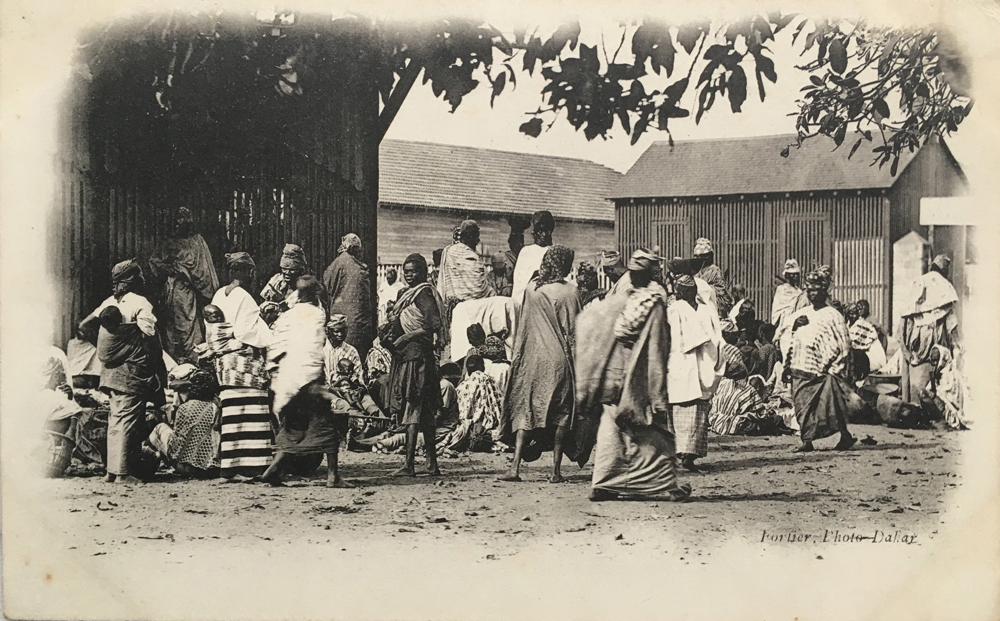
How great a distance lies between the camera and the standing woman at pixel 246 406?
357 inches

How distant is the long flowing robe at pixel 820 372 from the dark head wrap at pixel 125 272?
4407 mm

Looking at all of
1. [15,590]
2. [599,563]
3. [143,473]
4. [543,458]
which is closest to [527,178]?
[543,458]

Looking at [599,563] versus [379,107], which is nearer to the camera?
[599,563]

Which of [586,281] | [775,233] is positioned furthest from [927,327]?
[586,281]

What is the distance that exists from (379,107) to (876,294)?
11.6ft


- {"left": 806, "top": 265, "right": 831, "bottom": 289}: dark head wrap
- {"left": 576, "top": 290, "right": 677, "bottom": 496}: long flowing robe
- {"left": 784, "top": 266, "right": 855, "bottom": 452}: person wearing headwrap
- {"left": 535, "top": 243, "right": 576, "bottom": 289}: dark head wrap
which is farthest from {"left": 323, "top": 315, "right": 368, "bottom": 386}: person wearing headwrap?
{"left": 806, "top": 265, "right": 831, "bottom": 289}: dark head wrap

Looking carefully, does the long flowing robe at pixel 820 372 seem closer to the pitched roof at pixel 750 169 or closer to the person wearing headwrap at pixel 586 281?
the pitched roof at pixel 750 169

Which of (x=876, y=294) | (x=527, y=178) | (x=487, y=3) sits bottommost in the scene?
(x=876, y=294)

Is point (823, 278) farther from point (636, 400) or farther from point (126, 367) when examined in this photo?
point (126, 367)

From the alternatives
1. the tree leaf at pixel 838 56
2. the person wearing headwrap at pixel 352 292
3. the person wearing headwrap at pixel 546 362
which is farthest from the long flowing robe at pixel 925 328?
the person wearing headwrap at pixel 352 292

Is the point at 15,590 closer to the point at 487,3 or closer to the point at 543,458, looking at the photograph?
the point at 543,458

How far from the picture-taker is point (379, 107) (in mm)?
9383

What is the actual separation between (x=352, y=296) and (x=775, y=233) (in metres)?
2.92

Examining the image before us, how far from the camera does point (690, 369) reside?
914 cm
